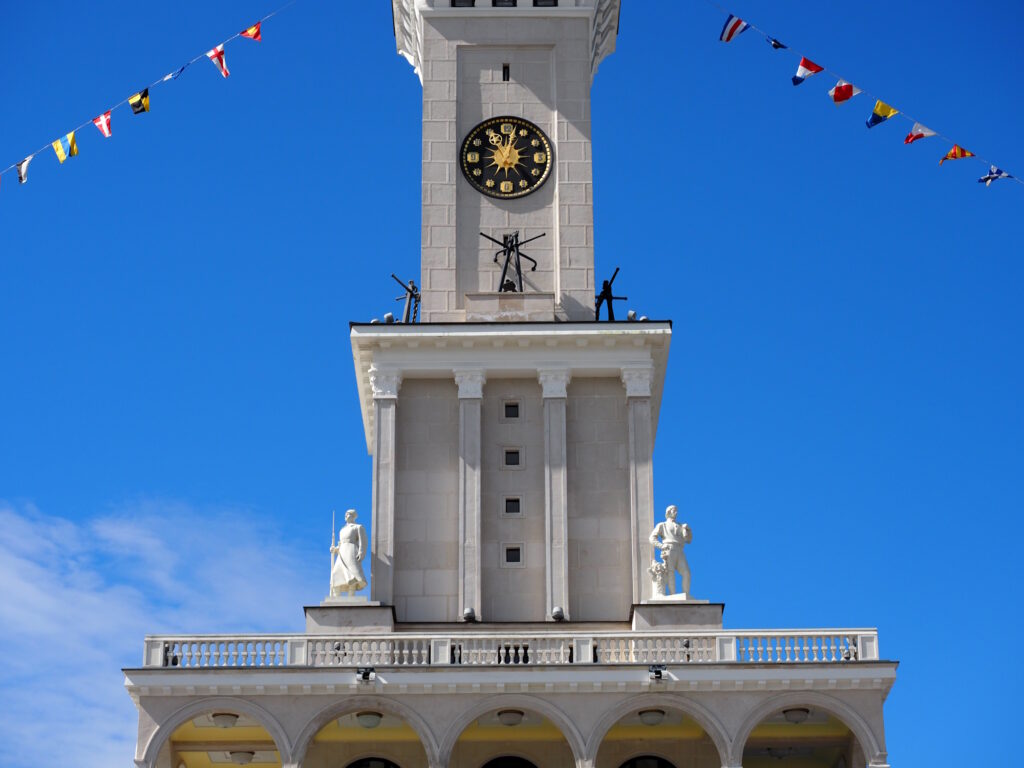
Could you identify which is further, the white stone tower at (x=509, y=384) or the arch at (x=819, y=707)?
the white stone tower at (x=509, y=384)

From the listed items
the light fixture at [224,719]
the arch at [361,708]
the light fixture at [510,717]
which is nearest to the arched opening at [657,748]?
the light fixture at [510,717]

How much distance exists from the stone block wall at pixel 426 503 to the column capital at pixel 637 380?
16.7 feet

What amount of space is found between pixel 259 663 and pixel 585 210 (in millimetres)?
19258

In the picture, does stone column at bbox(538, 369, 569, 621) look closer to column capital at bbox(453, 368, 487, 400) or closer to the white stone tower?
the white stone tower

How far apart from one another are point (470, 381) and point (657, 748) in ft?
41.1

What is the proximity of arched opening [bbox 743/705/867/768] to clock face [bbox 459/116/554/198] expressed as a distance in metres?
19.1

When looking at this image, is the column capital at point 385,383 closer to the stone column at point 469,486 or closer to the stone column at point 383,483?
the stone column at point 383,483

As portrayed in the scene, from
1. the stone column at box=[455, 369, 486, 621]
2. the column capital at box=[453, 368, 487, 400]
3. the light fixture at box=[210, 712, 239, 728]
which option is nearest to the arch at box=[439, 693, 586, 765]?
the stone column at box=[455, 369, 486, 621]

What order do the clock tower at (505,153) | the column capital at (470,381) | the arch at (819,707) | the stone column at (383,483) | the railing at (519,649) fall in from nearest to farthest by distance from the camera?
the arch at (819,707) < the railing at (519,649) < the stone column at (383,483) < the column capital at (470,381) < the clock tower at (505,153)

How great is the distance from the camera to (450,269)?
6294cm

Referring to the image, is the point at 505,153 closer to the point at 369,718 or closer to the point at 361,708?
the point at 369,718

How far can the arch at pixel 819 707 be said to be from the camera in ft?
168

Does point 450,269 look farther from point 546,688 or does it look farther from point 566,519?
point 546,688

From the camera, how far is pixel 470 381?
198 ft
